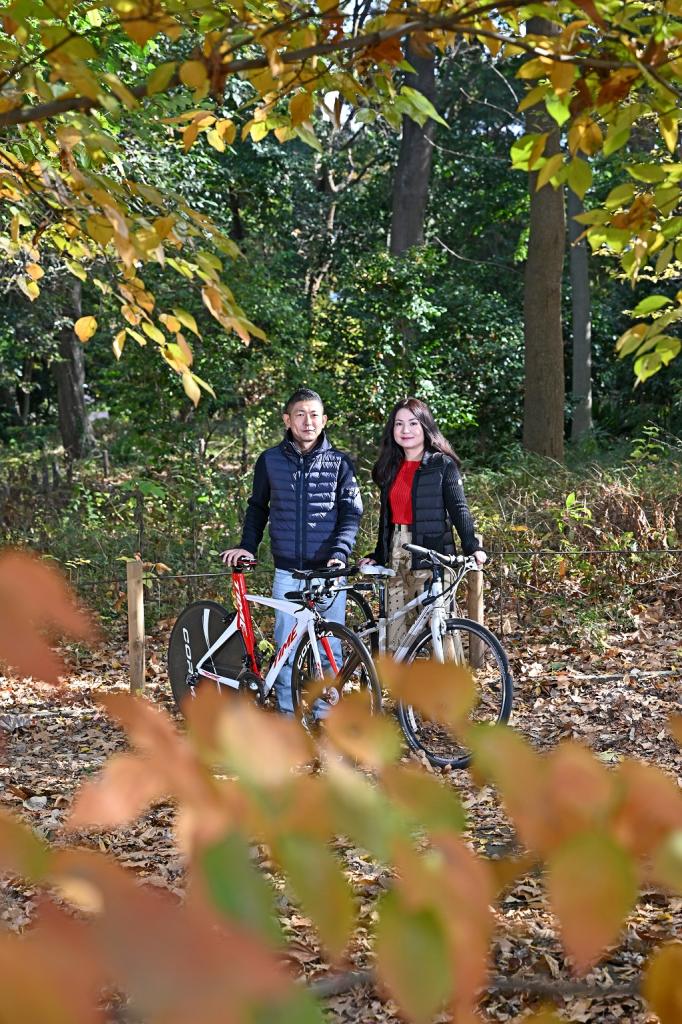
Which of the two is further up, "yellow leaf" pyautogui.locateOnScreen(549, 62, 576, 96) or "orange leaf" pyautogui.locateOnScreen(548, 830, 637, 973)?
"yellow leaf" pyautogui.locateOnScreen(549, 62, 576, 96)

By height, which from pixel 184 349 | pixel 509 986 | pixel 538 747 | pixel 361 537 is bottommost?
pixel 538 747

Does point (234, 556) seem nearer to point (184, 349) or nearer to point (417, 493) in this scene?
point (417, 493)

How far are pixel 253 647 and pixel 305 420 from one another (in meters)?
1.35

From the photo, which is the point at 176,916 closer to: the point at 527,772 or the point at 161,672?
the point at 527,772

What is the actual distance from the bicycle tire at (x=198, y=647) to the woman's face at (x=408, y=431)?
143cm

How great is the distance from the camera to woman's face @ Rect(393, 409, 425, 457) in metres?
6.20

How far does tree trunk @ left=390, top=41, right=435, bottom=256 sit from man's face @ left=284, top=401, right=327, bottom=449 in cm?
1213

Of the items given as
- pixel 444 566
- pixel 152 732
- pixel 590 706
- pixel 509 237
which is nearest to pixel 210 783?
pixel 152 732

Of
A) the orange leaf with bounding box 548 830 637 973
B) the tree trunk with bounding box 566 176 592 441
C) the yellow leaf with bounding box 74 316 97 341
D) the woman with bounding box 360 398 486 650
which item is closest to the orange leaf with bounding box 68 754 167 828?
the orange leaf with bounding box 548 830 637 973

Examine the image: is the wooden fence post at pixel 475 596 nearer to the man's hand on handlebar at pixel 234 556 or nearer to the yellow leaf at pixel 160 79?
the man's hand on handlebar at pixel 234 556

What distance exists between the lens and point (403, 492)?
636cm

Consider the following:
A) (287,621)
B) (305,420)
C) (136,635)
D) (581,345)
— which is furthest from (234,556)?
(581,345)

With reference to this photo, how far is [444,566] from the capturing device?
6.08 m

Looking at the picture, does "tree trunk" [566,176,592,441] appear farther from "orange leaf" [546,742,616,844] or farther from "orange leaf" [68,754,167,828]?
"orange leaf" [68,754,167,828]
